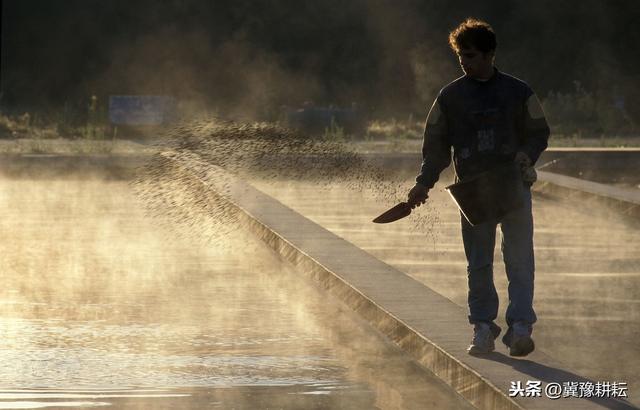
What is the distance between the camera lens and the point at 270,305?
12086 millimetres

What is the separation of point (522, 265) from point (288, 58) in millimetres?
68122

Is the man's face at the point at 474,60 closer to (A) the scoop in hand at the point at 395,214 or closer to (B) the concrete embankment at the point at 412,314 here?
(A) the scoop in hand at the point at 395,214

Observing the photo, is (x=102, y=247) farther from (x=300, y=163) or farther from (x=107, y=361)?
(x=300, y=163)

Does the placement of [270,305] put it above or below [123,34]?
below

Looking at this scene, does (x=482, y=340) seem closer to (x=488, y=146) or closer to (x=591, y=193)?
(x=488, y=146)

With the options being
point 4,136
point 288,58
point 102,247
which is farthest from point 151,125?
point 102,247

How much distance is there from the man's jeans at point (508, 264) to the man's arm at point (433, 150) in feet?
0.90

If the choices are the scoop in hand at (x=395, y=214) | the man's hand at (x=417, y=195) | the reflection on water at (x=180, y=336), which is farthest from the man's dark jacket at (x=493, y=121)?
the reflection on water at (x=180, y=336)

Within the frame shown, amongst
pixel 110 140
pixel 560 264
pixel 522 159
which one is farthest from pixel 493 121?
pixel 110 140

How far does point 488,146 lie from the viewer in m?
8.72

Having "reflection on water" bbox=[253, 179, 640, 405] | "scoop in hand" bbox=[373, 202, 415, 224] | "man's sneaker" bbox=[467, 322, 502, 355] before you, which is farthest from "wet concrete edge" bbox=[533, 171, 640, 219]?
"scoop in hand" bbox=[373, 202, 415, 224]

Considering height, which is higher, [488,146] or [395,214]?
[488,146]

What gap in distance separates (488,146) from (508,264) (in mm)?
643

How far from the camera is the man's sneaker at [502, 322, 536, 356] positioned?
8.57m
